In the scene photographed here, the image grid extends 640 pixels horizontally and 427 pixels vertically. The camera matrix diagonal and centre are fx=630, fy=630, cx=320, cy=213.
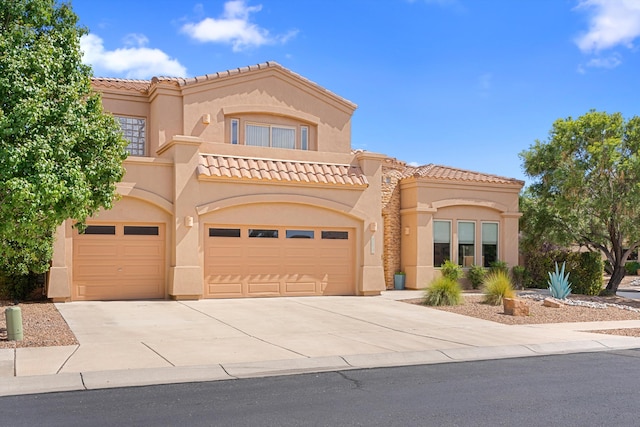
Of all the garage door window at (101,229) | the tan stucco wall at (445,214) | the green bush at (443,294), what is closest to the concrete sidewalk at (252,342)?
the green bush at (443,294)

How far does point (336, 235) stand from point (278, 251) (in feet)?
7.44

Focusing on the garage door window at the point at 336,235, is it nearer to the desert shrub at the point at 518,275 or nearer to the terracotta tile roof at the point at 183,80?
the terracotta tile roof at the point at 183,80

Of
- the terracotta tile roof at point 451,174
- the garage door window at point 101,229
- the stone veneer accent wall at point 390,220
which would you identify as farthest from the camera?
the stone veneer accent wall at point 390,220

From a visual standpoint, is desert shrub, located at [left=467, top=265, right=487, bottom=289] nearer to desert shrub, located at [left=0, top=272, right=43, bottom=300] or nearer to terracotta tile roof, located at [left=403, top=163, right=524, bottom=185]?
terracotta tile roof, located at [left=403, top=163, right=524, bottom=185]

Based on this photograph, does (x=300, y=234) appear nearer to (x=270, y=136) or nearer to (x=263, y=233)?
(x=263, y=233)

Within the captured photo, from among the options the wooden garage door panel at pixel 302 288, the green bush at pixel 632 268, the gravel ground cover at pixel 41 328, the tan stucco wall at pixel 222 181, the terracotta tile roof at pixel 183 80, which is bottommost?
the green bush at pixel 632 268

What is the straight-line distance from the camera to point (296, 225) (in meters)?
21.2

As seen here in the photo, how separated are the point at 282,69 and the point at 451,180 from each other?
7.86m

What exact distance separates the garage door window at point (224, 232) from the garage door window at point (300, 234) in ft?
5.87

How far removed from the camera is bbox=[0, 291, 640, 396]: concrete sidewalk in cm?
959

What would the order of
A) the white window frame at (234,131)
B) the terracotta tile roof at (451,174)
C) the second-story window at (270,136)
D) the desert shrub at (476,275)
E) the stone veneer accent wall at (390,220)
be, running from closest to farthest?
the white window frame at (234,131)
the second-story window at (270,136)
the desert shrub at (476,275)
the terracotta tile roof at (451,174)
the stone veneer accent wall at (390,220)

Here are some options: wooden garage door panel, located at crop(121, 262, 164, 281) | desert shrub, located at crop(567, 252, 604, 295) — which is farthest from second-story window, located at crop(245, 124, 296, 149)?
desert shrub, located at crop(567, 252, 604, 295)

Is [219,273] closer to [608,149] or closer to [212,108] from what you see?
[212,108]

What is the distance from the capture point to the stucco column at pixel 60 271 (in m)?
17.9
